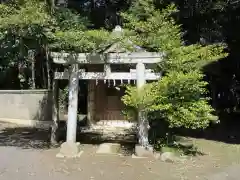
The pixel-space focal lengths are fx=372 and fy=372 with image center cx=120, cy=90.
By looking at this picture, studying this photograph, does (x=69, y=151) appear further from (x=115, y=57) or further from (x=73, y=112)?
(x=115, y=57)

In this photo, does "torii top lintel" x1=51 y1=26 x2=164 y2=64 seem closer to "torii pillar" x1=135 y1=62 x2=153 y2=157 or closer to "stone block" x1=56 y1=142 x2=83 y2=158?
"torii pillar" x1=135 y1=62 x2=153 y2=157

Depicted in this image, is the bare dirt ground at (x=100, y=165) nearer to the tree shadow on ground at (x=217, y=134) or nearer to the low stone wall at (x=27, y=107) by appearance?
the tree shadow on ground at (x=217, y=134)

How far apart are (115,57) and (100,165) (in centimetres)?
339

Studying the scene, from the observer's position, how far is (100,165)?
10062 millimetres

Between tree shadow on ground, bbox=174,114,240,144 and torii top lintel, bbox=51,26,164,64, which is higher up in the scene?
torii top lintel, bbox=51,26,164,64

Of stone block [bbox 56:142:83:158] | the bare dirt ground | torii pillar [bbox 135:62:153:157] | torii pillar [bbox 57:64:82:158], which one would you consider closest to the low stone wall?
the bare dirt ground

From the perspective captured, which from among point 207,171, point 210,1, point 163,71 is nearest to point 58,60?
point 163,71

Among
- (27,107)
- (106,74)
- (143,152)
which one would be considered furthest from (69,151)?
(27,107)

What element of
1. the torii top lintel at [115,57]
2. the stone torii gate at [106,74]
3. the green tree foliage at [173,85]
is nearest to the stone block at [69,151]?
the stone torii gate at [106,74]

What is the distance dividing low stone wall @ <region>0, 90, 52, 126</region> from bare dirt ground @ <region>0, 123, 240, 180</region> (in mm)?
6648

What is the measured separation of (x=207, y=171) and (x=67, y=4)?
8.37 metres

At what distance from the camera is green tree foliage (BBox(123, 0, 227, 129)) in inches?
421

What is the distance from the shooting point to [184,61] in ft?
36.6

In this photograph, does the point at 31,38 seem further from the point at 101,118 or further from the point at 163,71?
the point at 101,118
